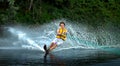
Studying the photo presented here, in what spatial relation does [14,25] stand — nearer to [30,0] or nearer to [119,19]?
[30,0]

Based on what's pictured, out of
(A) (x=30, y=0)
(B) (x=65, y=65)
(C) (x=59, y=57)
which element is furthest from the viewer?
(A) (x=30, y=0)

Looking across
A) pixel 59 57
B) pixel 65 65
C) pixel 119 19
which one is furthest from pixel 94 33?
pixel 65 65

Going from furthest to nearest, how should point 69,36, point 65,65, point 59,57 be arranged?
1. point 69,36
2. point 59,57
3. point 65,65

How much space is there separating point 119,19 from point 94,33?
9.69 ft

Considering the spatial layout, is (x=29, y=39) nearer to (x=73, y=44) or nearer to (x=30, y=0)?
(x=73, y=44)

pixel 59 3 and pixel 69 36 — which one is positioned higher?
pixel 59 3

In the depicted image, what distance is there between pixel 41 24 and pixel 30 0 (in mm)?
2165

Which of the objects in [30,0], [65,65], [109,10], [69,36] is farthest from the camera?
[109,10]

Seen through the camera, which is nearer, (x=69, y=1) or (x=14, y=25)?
(x=14, y=25)

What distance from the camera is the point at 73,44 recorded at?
82.7ft

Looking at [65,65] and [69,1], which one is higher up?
[69,1]

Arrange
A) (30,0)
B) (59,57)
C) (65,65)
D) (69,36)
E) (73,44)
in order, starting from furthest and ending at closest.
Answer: (30,0), (69,36), (73,44), (59,57), (65,65)

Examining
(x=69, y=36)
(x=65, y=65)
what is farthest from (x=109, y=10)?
(x=65, y=65)

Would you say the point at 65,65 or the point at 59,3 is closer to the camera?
the point at 65,65
